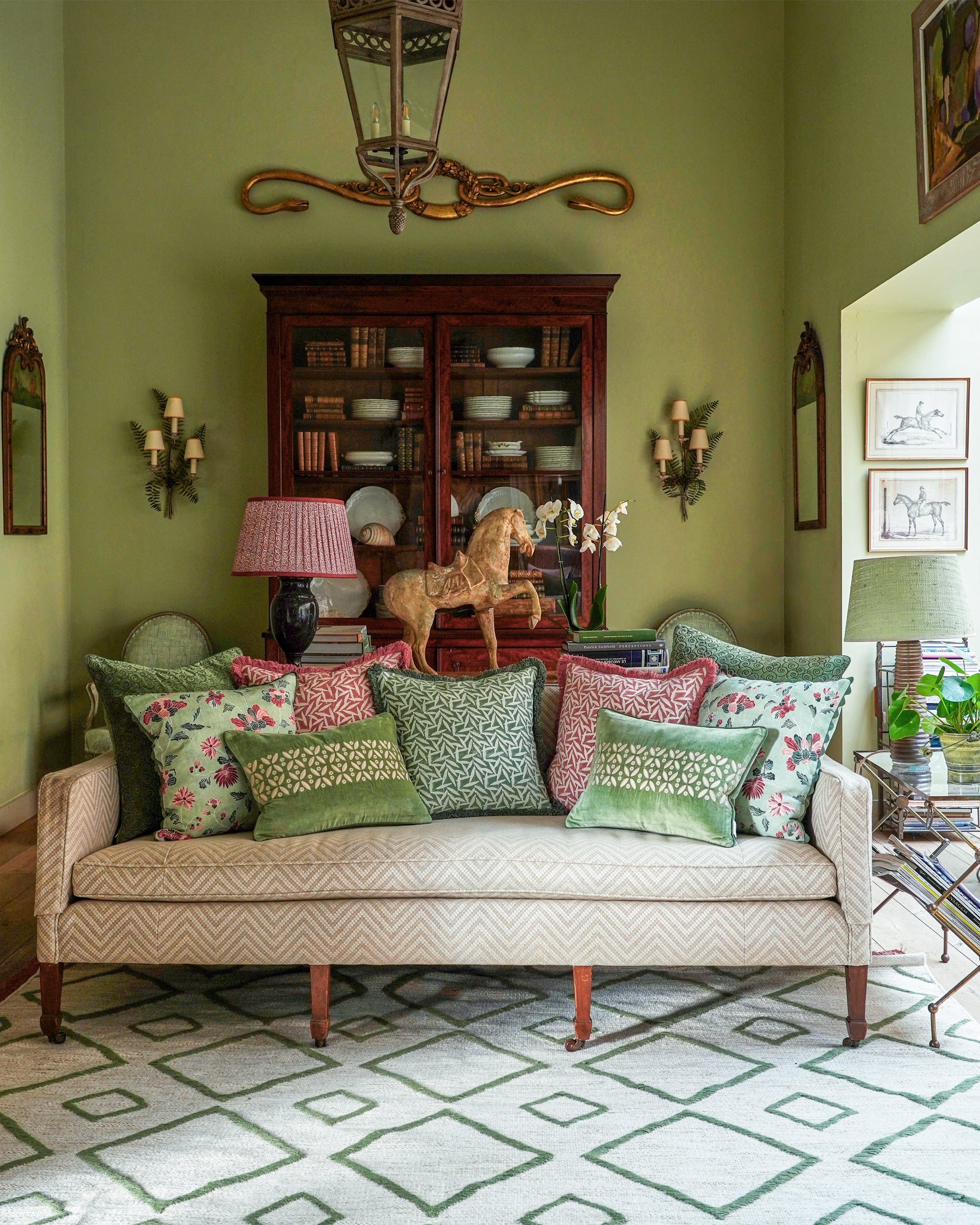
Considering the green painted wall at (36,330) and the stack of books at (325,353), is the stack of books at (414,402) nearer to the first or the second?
the stack of books at (325,353)

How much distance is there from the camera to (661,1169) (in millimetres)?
1937

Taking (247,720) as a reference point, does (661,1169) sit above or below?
below

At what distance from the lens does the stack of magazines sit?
250 centimetres

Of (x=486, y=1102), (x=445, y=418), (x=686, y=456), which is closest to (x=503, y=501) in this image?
(x=445, y=418)

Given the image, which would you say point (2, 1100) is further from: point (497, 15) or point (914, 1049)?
point (497, 15)

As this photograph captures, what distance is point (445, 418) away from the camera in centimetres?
473

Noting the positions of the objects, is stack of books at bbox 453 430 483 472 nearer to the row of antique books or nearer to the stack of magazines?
the row of antique books

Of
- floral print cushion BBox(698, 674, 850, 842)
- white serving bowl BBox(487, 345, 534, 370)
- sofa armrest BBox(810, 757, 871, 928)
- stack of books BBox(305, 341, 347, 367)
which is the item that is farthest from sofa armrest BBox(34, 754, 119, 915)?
white serving bowl BBox(487, 345, 534, 370)

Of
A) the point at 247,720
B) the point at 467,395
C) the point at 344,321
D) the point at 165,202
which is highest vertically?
the point at 165,202

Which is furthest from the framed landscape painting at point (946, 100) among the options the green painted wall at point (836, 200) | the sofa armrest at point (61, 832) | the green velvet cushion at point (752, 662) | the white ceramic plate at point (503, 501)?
the sofa armrest at point (61, 832)

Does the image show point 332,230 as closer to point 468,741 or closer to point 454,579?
point 454,579

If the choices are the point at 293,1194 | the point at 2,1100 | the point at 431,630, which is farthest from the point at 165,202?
the point at 293,1194

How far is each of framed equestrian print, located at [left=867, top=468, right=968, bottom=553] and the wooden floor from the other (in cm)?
129

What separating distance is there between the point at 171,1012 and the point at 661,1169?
129 centimetres
